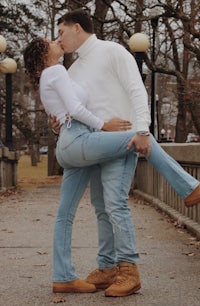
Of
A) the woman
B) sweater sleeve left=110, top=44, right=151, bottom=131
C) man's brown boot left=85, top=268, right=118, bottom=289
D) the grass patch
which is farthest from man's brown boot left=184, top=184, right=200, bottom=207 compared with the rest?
the grass patch

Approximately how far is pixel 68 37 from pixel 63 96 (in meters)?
0.44

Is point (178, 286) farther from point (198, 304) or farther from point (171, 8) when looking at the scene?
point (171, 8)

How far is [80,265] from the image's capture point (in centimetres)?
529

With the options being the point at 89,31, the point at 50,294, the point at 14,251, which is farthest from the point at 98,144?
the point at 14,251

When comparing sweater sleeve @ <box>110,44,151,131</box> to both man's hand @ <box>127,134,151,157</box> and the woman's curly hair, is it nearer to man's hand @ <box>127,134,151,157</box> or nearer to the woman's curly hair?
man's hand @ <box>127,134,151,157</box>

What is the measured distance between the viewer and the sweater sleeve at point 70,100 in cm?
385

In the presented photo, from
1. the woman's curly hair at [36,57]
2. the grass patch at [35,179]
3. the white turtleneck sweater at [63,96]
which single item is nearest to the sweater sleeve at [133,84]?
the white turtleneck sweater at [63,96]

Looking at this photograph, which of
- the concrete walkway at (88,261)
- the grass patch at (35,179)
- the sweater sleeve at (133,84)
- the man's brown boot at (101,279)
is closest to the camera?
the sweater sleeve at (133,84)

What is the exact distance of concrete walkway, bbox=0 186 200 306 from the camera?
13.2 ft

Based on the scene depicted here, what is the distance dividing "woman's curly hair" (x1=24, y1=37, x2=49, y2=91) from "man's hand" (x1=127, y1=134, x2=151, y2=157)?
758 mm

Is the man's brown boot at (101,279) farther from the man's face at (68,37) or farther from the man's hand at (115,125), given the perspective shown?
the man's face at (68,37)

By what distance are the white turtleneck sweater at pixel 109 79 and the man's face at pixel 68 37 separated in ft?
0.16

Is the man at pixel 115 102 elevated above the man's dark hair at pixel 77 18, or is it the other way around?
the man's dark hair at pixel 77 18

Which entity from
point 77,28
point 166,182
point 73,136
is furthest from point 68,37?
point 166,182
